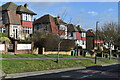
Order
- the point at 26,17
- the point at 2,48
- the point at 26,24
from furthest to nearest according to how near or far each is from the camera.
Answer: the point at 26,17 < the point at 26,24 < the point at 2,48

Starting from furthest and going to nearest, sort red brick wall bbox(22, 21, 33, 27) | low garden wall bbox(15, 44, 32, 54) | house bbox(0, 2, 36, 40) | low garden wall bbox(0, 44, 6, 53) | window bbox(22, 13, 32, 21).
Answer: window bbox(22, 13, 32, 21), red brick wall bbox(22, 21, 33, 27), house bbox(0, 2, 36, 40), low garden wall bbox(15, 44, 32, 54), low garden wall bbox(0, 44, 6, 53)

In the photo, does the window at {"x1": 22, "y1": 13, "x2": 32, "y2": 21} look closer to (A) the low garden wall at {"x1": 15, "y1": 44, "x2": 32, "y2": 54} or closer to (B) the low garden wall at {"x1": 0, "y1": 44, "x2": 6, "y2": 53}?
(A) the low garden wall at {"x1": 15, "y1": 44, "x2": 32, "y2": 54}

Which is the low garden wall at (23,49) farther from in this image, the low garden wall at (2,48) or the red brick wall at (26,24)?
the red brick wall at (26,24)

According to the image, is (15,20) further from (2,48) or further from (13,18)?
(2,48)

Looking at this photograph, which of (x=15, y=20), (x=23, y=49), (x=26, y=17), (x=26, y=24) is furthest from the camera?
Result: (x=26, y=17)

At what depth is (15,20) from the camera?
4081cm

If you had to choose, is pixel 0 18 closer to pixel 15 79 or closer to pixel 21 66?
pixel 21 66

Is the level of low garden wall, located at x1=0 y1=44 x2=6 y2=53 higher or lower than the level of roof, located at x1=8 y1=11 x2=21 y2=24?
lower

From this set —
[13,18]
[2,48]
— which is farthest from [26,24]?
[2,48]

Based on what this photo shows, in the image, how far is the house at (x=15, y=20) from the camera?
3972cm

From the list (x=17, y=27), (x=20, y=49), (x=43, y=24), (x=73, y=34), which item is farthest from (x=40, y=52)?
(x=73, y=34)

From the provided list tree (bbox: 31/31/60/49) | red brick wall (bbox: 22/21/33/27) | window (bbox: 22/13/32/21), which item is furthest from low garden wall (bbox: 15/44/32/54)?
window (bbox: 22/13/32/21)

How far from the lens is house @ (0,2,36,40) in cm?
3972

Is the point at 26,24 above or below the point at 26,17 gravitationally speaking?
below
